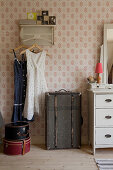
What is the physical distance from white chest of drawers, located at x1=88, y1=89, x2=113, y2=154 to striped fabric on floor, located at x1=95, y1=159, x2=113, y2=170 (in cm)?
24

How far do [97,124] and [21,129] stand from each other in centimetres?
105

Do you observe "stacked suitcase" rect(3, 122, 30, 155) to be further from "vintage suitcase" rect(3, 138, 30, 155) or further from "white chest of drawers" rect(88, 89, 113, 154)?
"white chest of drawers" rect(88, 89, 113, 154)

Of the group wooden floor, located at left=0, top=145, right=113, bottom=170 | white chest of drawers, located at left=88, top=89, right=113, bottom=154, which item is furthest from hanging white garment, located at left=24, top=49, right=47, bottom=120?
white chest of drawers, located at left=88, top=89, right=113, bottom=154

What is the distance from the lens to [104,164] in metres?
2.72

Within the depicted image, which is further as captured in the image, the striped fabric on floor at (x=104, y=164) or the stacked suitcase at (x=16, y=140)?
the stacked suitcase at (x=16, y=140)

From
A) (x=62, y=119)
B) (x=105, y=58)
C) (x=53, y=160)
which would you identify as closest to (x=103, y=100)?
(x=62, y=119)

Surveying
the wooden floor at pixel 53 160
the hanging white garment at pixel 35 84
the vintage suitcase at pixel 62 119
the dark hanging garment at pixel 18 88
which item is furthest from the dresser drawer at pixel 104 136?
the dark hanging garment at pixel 18 88

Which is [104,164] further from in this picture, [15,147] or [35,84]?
[35,84]

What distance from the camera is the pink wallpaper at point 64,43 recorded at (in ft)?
11.5

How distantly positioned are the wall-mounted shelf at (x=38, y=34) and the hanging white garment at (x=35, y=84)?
0.22m

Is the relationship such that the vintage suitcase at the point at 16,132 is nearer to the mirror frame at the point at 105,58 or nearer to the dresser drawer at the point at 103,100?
the dresser drawer at the point at 103,100

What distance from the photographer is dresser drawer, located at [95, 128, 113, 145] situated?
120 inches

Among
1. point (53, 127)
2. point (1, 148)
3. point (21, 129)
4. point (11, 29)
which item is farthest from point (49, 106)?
point (11, 29)

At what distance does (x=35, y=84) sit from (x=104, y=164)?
1.48 m
